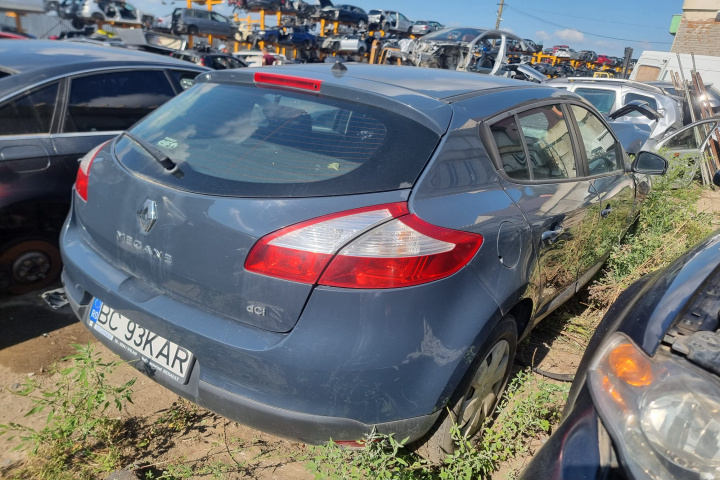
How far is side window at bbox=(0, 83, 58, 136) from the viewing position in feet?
10.0

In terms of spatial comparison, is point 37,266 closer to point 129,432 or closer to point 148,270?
point 129,432

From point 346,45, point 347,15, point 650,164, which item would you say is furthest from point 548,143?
point 347,15

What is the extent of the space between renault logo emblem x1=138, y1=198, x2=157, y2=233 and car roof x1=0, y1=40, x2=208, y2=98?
1.84 meters

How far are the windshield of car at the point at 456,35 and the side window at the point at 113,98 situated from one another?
10.2 metres

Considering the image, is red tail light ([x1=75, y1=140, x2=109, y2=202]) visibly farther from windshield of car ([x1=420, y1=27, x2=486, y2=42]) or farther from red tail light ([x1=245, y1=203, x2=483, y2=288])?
windshield of car ([x1=420, y1=27, x2=486, y2=42])

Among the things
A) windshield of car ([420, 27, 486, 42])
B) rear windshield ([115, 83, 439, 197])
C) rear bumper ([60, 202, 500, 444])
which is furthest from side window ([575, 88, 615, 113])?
rear bumper ([60, 202, 500, 444])

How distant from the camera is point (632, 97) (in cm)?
789

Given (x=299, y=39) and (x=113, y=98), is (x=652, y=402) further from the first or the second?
(x=299, y=39)

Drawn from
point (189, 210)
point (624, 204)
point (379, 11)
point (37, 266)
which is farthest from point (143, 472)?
point (379, 11)

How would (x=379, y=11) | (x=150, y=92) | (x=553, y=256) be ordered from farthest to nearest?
(x=379, y=11) < (x=150, y=92) < (x=553, y=256)

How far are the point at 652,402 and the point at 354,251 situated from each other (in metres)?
0.92

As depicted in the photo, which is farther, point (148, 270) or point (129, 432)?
point (129, 432)

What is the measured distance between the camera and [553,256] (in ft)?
8.30

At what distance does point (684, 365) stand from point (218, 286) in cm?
142
